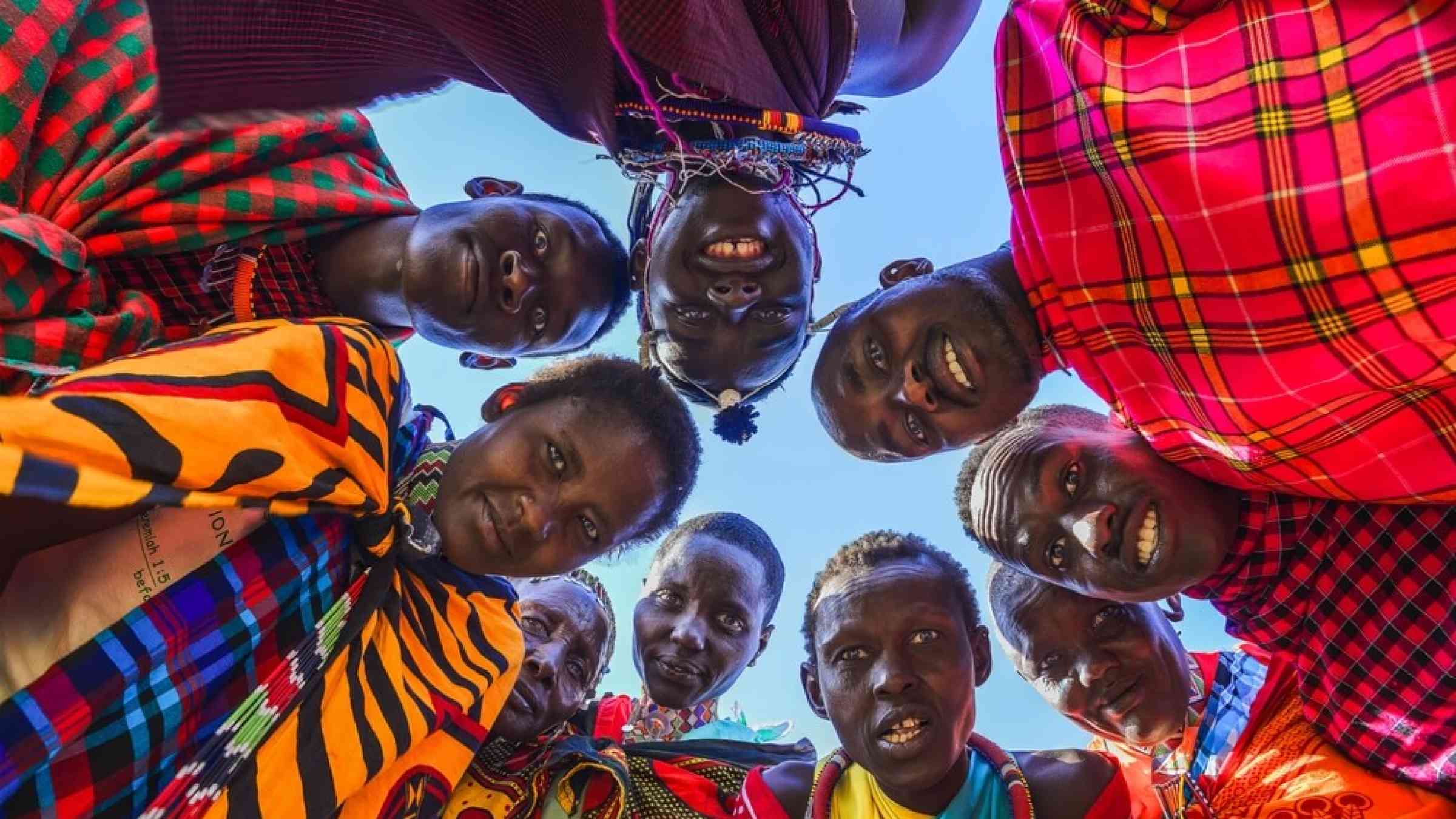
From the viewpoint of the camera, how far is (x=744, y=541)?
12.7ft

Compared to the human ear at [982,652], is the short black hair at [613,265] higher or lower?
higher

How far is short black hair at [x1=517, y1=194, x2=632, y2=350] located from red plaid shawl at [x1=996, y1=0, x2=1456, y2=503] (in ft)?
4.26

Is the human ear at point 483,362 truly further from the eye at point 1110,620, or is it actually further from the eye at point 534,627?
the eye at point 1110,620

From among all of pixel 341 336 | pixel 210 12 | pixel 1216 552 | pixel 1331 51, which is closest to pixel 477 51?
pixel 210 12

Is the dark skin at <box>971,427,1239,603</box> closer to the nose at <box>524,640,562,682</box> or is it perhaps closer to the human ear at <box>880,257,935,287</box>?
the human ear at <box>880,257,935,287</box>

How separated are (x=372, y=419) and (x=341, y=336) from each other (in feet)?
0.62

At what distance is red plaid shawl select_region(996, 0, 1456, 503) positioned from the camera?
1605mm

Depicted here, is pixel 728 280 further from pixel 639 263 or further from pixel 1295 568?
pixel 1295 568

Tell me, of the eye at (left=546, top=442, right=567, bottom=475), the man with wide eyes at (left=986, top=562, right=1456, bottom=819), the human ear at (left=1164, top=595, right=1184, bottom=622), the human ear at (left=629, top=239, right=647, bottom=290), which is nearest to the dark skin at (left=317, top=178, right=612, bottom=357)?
the human ear at (left=629, top=239, right=647, bottom=290)

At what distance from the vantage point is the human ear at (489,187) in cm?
302

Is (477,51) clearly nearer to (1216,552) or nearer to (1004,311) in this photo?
(1004,311)

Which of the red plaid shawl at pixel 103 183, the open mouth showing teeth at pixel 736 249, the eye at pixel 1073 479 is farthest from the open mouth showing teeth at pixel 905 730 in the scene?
the red plaid shawl at pixel 103 183

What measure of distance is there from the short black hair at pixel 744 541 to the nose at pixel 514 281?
1.43 m

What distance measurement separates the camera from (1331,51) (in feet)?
5.35
